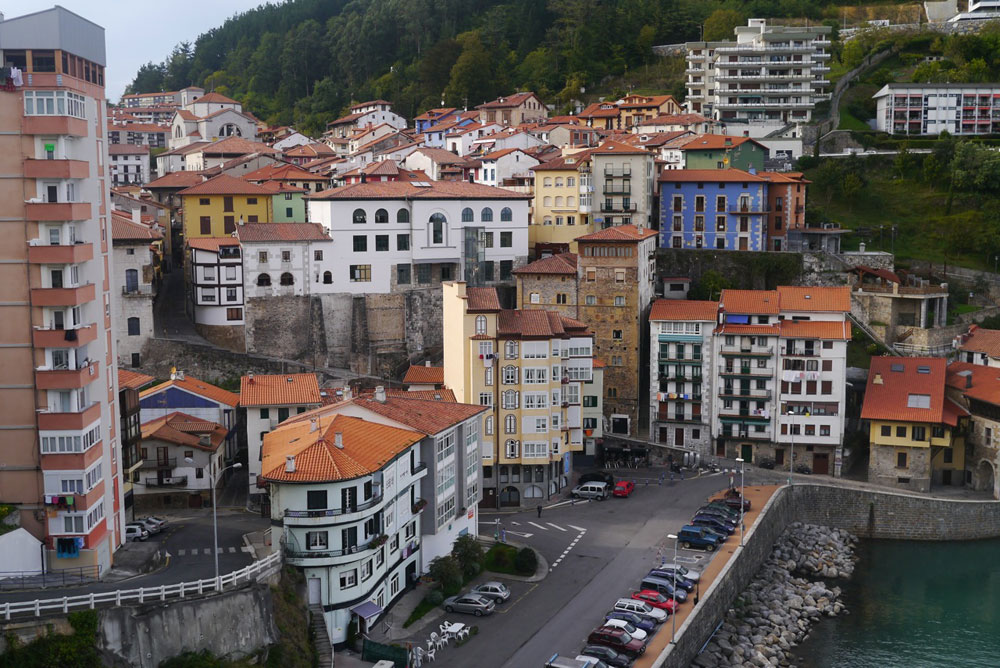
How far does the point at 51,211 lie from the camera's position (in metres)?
32.8

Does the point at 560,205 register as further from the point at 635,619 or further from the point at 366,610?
the point at 366,610

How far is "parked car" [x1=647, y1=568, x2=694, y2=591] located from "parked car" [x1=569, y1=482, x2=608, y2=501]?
1027 cm

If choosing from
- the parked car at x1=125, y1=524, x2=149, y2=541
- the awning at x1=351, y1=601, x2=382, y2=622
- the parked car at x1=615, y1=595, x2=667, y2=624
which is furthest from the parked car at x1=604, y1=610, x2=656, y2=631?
the parked car at x1=125, y1=524, x2=149, y2=541

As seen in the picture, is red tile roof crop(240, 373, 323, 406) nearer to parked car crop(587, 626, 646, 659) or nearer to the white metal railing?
the white metal railing

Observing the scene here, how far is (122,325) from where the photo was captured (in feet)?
194

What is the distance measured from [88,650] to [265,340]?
113 ft

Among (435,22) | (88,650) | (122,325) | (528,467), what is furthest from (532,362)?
(435,22)

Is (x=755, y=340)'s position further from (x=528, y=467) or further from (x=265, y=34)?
(x=265, y=34)

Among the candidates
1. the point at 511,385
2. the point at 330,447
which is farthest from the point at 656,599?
the point at 511,385

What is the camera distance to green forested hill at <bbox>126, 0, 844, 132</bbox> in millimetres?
120375

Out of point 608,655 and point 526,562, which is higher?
point 526,562

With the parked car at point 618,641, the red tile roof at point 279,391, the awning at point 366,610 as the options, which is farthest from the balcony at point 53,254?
the parked car at point 618,641

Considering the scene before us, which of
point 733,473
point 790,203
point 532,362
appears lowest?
point 733,473

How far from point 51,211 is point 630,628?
2243 centimetres
